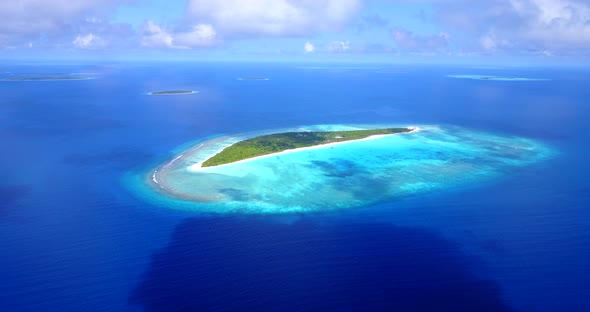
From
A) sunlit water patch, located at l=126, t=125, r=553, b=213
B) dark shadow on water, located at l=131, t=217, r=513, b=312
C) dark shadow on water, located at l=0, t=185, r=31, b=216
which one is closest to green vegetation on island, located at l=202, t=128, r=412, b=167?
sunlit water patch, located at l=126, t=125, r=553, b=213

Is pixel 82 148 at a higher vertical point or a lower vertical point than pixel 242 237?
higher

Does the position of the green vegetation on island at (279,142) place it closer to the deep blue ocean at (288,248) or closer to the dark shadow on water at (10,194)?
the deep blue ocean at (288,248)

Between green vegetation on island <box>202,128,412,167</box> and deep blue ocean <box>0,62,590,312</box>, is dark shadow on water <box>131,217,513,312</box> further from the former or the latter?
green vegetation on island <box>202,128,412,167</box>

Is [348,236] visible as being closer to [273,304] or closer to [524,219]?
[273,304]

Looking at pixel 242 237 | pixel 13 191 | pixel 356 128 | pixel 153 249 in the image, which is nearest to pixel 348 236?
pixel 242 237

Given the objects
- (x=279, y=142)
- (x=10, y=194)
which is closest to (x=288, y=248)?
(x=10, y=194)

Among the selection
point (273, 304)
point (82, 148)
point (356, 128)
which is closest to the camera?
point (273, 304)
